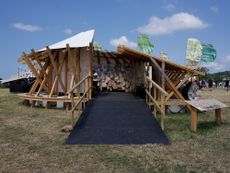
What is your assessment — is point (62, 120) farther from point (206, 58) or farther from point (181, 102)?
point (206, 58)

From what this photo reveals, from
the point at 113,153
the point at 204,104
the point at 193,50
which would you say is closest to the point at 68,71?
the point at 204,104

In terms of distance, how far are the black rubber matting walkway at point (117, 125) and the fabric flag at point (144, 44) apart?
14.4ft

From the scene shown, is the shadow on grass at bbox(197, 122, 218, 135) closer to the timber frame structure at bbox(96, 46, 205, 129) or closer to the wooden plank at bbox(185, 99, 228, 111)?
the wooden plank at bbox(185, 99, 228, 111)

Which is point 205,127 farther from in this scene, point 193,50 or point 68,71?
point 193,50

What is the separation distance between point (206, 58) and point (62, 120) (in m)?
13.9

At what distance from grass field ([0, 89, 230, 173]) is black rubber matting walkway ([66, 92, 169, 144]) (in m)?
0.31

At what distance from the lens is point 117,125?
6.53m

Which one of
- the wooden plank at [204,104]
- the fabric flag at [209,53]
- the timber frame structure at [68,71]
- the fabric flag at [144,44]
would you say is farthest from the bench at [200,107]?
the fabric flag at [209,53]

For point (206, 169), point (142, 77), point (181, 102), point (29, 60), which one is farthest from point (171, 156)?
point (29, 60)

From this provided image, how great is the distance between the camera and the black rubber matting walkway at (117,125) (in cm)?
566

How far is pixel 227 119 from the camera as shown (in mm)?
8453

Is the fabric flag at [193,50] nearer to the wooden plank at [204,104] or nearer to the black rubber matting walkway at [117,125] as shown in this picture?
the black rubber matting walkway at [117,125]

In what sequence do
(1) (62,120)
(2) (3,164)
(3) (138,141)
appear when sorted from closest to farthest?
(2) (3,164) < (3) (138,141) < (1) (62,120)

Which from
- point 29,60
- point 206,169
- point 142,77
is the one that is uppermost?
point 29,60
